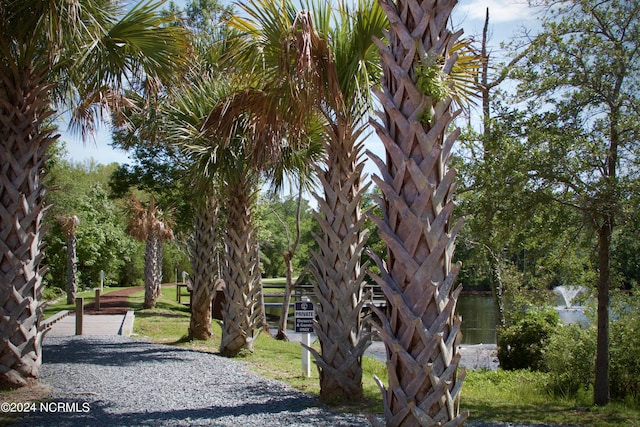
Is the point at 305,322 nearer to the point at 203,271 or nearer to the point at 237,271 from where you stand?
the point at 237,271

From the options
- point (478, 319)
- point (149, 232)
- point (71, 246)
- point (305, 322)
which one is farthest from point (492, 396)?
point (478, 319)

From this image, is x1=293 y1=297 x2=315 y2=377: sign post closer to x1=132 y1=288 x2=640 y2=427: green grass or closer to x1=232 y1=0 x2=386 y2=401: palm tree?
x1=132 y1=288 x2=640 y2=427: green grass

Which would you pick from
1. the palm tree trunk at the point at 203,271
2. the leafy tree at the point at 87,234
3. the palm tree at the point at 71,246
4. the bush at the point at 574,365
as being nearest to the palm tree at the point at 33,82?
the palm tree trunk at the point at 203,271

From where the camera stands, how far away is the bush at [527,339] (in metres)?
13.3

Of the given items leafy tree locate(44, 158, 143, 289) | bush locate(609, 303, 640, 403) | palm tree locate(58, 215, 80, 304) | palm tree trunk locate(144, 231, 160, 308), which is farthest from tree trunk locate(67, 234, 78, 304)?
bush locate(609, 303, 640, 403)

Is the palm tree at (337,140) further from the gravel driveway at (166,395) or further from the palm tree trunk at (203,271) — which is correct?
the palm tree trunk at (203,271)

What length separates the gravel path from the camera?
6.18m

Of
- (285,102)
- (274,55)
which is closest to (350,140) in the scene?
(285,102)

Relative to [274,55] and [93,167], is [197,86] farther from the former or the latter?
[93,167]

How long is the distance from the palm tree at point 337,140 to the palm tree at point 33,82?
1479 millimetres

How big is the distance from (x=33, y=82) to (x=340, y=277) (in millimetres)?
4756

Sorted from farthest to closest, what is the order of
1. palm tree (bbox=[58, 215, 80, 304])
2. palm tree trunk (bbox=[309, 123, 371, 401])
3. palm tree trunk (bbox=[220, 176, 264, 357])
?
palm tree (bbox=[58, 215, 80, 304])
palm tree trunk (bbox=[220, 176, 264, 357])
palm tree trunk (bbox=[309, 123, 371, 401])

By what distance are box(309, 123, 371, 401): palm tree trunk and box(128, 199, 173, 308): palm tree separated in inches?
678

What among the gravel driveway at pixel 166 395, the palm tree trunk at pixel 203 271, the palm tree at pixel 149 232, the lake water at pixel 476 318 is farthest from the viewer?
the lake water at pixel 476 318
